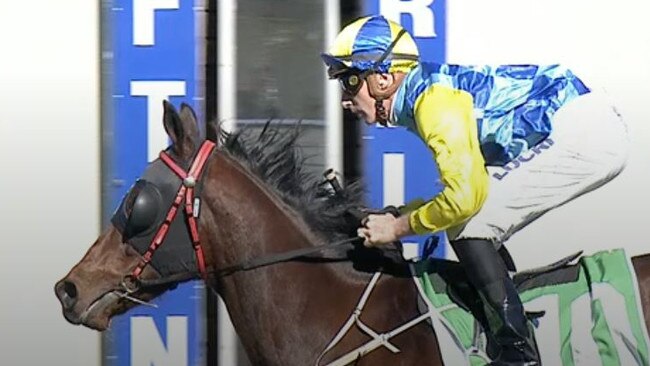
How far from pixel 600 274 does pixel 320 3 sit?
1.33 meters

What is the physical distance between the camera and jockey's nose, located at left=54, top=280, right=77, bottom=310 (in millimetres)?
3188

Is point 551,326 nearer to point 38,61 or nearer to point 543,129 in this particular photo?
point 543,129

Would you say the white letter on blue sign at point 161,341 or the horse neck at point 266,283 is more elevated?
the horse neck at point 266,283

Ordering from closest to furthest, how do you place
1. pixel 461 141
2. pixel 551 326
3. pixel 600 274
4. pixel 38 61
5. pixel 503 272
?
1. pixel 461 141
2. pixel 503 272
3. pixel 600 274
4. pixel 551 326
5. pixel 38 61

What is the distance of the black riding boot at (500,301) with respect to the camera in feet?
10.0

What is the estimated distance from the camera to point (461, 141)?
292cm

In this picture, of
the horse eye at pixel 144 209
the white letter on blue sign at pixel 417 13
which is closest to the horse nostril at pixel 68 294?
the horse eye at pixel 144 209

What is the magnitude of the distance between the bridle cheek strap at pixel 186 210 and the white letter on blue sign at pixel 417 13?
95 centimetres

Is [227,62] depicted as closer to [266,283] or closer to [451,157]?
[266,283]

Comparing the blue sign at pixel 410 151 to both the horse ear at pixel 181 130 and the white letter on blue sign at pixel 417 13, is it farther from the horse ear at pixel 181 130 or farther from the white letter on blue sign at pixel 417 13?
the horse ear at pixel 181 130

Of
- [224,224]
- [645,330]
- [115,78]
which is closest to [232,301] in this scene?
[224,224]

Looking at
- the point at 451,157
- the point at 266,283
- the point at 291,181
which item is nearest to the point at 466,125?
the point at 451,157

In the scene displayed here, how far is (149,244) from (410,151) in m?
1.05

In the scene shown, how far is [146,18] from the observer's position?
3.81 meters
